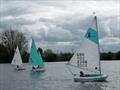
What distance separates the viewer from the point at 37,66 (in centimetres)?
6794

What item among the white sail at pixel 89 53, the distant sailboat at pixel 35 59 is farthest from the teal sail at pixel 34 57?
the white sail at pixel 89 53

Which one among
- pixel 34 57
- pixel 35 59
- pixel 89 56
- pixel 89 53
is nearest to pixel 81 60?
pixel 89 56

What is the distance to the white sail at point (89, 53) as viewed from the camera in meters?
41.4

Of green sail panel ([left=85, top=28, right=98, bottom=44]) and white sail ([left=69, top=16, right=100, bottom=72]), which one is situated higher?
green sail panel ([left=85, top=28, right=98, bottom=44])

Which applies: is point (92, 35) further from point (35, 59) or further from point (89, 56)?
point (35, 59)

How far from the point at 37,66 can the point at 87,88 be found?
30727 millimetres

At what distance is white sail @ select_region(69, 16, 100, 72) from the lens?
4141 cm

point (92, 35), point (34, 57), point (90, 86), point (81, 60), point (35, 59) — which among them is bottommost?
point (90, 86)

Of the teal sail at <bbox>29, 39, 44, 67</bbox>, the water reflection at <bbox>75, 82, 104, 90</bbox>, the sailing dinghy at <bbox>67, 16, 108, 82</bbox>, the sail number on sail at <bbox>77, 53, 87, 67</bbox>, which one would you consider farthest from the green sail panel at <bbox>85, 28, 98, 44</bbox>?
the teal sail at <bbox>29, 39, 44, 67</bbox>

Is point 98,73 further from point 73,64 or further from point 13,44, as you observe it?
point 13,44

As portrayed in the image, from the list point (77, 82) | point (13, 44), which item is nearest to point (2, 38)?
point (13, 44)

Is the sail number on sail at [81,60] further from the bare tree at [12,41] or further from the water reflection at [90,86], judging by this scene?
the bare tree at [12,41]

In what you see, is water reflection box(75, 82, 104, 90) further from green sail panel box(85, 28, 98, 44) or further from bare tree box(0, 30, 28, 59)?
bare tree box(0, 30, 28, 59)

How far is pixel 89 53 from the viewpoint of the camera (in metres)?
42.0
